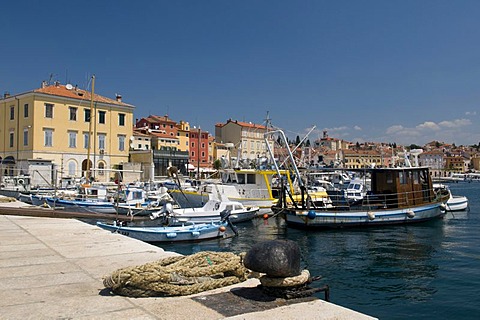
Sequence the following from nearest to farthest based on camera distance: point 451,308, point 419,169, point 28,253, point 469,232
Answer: point 28,253 < point 451,308 < point 469,232 < point 419,169

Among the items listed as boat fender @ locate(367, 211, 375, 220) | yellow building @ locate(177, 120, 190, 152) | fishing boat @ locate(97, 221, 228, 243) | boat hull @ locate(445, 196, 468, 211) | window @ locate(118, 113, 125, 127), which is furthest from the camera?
yellow building @ locate(177, 120, 190, 152)

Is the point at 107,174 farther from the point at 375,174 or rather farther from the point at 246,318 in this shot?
the point at 246,318

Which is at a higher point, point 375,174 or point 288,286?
point 375,174

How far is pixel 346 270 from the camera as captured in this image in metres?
13.6

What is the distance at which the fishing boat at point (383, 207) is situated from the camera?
74.3ft

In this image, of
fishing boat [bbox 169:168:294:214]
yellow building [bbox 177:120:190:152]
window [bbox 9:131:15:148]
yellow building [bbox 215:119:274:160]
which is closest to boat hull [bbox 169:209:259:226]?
fishing boat [bbox 169:168:294:214]

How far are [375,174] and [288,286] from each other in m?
22.1

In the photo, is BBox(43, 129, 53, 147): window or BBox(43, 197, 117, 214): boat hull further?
BBox(43, 129, 53, 147): window

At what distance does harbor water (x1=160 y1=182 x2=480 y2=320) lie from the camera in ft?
32.9

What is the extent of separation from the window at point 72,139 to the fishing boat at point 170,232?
116 feet

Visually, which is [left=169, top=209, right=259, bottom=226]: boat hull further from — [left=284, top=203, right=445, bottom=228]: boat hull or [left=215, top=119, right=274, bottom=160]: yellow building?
[left=215, top=119, right=274, bottom=160]: yellow building

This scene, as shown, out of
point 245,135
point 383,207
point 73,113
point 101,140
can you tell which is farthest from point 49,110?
point 245,135

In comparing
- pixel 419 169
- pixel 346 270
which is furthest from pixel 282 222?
pixel 346 270

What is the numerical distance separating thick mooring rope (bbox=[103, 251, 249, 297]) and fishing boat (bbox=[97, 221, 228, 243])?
11.2m
